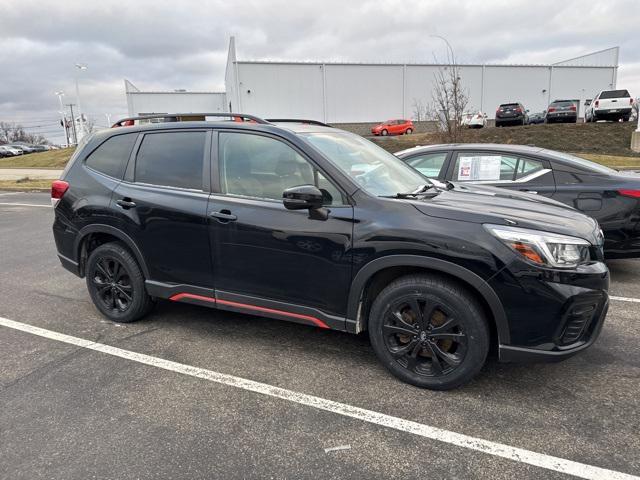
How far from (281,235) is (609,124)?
90.3ft

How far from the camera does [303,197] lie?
10.1 feet

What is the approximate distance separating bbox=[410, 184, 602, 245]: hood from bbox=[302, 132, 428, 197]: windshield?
34cm

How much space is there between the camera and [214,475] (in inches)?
92.5

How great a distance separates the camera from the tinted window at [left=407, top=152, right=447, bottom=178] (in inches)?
234

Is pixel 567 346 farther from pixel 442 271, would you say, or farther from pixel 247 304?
pixel 247 304

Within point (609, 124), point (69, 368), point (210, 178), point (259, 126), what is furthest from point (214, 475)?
point (609, 124)

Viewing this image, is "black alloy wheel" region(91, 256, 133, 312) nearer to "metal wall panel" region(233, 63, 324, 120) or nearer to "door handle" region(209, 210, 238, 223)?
"door handle" region(209, 210, 238, 223)

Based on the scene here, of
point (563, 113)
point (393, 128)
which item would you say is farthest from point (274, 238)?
point (393, 128)

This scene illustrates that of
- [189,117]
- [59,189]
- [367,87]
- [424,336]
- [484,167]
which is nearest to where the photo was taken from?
[424,336]

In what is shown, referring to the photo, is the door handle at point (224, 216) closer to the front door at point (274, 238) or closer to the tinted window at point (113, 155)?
the front door at point (274, 238)

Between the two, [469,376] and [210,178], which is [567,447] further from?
[210,178]

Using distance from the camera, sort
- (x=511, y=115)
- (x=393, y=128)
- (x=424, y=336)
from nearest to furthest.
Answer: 1. (x=424, y=336)
2. (x=511, y=115)
3. (x=393, y=128)

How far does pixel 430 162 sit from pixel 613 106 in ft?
85.7

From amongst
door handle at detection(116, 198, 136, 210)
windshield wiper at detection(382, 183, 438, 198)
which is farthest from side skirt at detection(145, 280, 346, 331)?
windshield wiper at detection(382, 183, 438, 198)
